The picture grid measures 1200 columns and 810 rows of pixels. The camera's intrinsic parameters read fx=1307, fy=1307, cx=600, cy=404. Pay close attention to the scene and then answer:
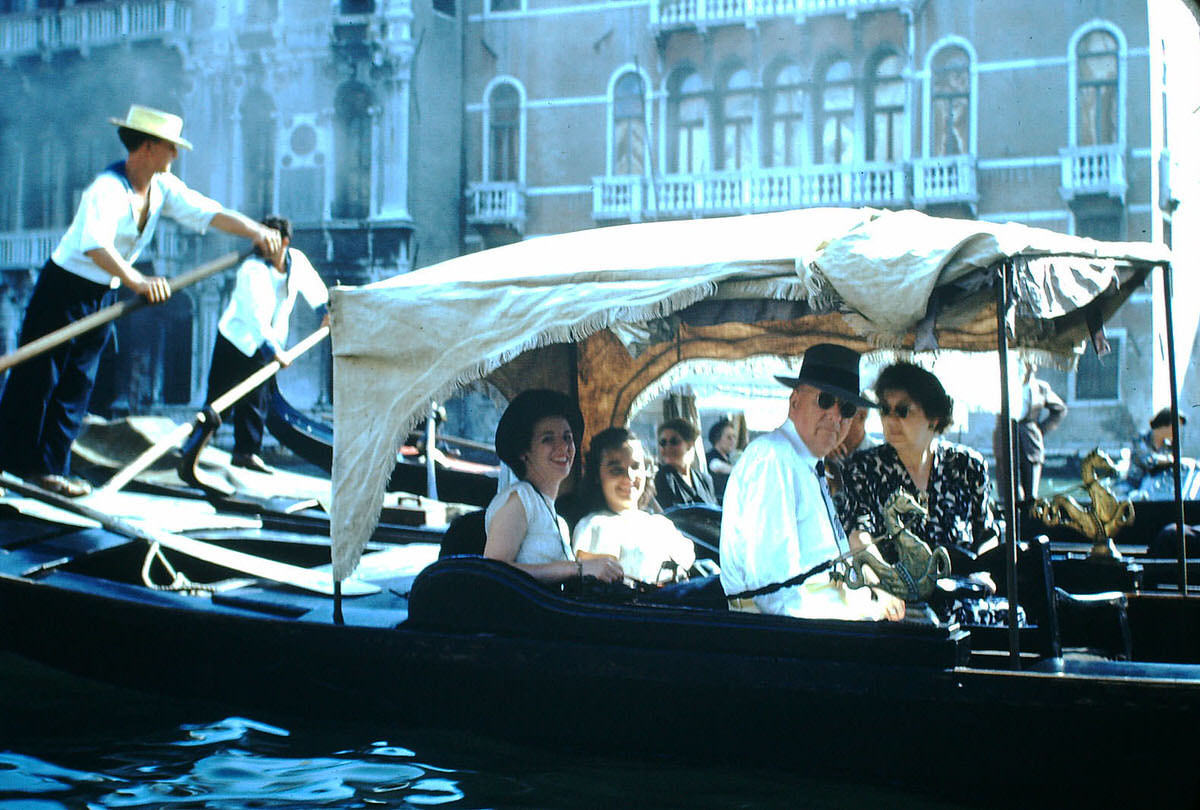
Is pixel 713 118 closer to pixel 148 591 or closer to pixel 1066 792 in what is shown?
pixel 148 591

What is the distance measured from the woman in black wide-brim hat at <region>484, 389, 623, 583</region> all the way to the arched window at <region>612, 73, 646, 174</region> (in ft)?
44.4

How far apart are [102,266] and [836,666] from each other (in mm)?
3354

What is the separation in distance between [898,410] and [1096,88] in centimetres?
1280

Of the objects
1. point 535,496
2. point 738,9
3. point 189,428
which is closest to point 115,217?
point 189,428

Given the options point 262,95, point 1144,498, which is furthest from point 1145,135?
point 262,95

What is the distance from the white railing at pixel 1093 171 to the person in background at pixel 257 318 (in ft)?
35.4

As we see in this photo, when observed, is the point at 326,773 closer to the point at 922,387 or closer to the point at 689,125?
the point at 922,387

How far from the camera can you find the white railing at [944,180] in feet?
50.4

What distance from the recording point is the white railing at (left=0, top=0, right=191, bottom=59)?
18922 millimetres

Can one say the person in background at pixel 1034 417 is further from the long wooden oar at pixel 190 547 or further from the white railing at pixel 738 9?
the white railing at pixel 738 9

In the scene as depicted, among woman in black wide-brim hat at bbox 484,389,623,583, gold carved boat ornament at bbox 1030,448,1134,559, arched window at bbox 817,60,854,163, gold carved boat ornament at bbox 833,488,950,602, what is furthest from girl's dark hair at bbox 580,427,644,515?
arched window at bbox 817,60,854,163

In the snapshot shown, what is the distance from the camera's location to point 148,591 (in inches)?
178

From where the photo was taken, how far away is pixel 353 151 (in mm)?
18047

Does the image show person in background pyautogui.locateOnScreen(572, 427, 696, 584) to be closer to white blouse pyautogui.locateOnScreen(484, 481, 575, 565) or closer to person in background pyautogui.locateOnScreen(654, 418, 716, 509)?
white blouse pyautogui.locateOnScreen(484, 481, 575, 565)
